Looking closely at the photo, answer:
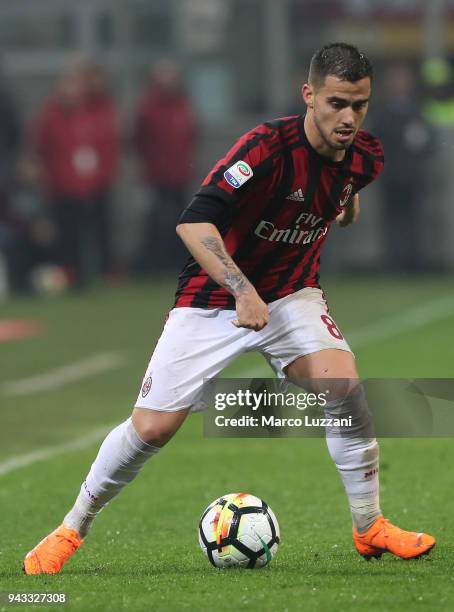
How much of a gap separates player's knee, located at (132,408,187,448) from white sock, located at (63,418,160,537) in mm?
32

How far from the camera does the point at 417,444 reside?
393 inches

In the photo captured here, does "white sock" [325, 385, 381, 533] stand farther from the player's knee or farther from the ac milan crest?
the ac milan crest

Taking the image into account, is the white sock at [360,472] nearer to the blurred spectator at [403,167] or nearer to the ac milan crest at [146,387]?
the ac milan crest at [146,387]

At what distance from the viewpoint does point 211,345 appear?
20.7 feet

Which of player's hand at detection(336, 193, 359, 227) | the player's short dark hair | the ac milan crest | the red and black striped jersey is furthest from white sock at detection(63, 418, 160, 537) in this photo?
the player's short dark hair

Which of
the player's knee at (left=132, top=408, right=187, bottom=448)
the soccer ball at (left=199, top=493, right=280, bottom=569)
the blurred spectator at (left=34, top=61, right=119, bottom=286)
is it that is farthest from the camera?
the blurred spectator at (left=34, top=61, right=119, bottom=286)

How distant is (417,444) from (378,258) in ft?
42.5

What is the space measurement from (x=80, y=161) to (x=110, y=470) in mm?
14457

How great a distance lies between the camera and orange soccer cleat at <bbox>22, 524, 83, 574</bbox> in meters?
6.31

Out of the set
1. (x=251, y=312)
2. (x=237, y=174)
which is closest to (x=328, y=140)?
(x=237, y=174)

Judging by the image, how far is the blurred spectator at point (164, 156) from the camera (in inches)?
818

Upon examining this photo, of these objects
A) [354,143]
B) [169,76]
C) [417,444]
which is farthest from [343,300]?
[354,143]

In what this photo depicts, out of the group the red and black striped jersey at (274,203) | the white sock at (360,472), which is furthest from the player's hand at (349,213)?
the white sock at (360,472)

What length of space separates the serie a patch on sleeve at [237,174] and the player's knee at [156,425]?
928mm
